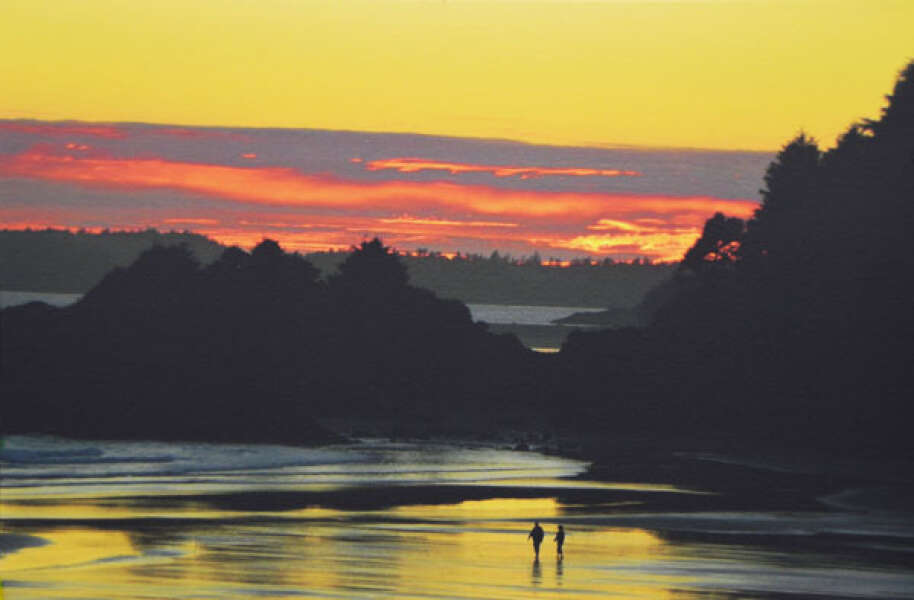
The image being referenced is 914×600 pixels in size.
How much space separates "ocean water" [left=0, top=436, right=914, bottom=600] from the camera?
3297 cm

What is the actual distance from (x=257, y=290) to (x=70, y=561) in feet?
257

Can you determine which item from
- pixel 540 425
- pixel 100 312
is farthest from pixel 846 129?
pixel 100 312

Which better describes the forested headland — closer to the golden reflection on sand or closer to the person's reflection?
the golden reflection on sand

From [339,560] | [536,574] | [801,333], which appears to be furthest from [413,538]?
[801,333]

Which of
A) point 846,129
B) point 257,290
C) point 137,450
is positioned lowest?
point 137,450

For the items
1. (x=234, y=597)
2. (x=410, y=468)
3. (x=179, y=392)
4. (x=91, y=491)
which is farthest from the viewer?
(x=179, y=392)

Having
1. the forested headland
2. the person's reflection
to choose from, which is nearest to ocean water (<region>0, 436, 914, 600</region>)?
the person's reflection

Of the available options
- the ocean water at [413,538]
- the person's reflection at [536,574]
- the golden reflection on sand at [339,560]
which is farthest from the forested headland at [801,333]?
the person's reflection at [536,574]

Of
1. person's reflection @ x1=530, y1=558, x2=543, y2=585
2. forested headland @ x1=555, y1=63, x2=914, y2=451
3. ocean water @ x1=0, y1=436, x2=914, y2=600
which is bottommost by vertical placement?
ocean water @ x1=0, y1=436, x2=914, y2=600

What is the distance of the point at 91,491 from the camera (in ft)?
176

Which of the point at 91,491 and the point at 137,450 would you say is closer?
the point at 91,491

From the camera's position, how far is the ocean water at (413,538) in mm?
32969

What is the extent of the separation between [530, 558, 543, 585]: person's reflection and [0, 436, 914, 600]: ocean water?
55 mm

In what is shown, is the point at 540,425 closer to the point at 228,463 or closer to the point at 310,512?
the point at 228,463
